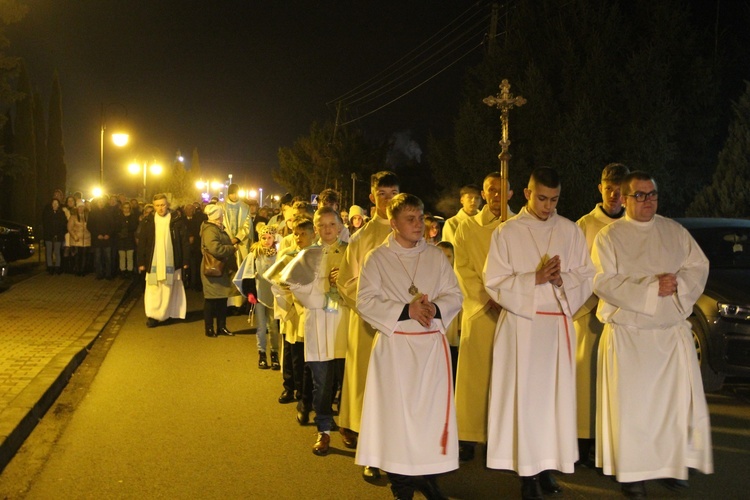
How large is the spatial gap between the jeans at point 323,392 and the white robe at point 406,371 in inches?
52.7

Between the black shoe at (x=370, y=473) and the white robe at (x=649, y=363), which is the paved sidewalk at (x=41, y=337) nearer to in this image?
the black shoe at (x=370, y=473)

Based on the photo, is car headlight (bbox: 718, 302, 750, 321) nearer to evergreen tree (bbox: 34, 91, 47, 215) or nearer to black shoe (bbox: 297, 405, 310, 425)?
black shoe (bbox: 297, 405, 310, 425)

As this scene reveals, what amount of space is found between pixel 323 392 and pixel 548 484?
2013mm

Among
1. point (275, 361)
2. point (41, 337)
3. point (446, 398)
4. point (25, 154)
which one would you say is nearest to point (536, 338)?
point (446, 398)

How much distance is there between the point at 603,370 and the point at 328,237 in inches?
101

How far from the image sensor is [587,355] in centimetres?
648

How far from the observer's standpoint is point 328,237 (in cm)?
719

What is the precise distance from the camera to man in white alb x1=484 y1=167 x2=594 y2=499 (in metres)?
5.55

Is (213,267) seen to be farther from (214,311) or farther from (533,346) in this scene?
(533,346)

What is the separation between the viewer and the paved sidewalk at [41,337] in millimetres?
7402

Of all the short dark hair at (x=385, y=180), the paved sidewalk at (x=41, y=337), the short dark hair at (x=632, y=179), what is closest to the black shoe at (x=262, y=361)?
the paved sidewalk at (x=41, y=337)

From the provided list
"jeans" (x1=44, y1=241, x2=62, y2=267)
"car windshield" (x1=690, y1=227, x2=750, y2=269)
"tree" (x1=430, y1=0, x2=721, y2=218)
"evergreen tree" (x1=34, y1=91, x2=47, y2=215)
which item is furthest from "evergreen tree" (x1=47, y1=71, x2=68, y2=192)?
"car windshield" (x1=690, y1=227, x2=750, y2=269)

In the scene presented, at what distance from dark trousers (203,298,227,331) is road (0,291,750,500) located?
214 centimetres

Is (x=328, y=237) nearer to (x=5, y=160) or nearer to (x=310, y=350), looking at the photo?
(x=310, y=350)
